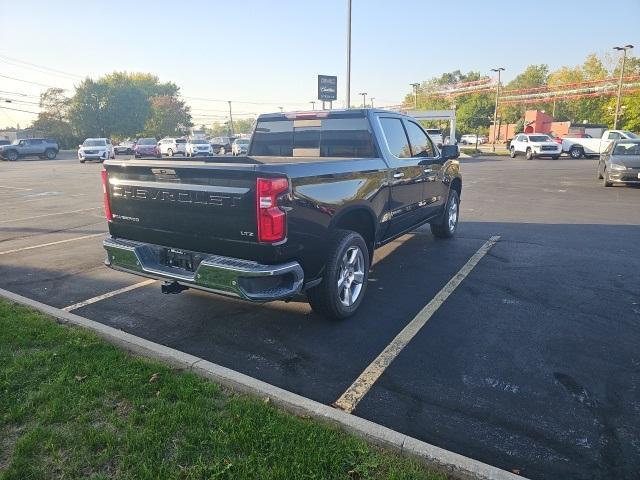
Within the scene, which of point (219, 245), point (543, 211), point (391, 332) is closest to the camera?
point (219, 245)

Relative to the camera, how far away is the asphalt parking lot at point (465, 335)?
289 centimetres

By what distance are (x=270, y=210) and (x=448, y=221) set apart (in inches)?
194

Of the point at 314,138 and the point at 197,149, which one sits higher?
the point at 314,138

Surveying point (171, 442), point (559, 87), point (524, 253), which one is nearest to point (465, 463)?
point (171, 442)

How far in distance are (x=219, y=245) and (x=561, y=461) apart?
2684 millimetres

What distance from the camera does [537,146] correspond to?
Answer: 32875 mm

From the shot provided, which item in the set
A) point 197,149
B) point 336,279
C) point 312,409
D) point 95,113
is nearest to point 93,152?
point 197,149

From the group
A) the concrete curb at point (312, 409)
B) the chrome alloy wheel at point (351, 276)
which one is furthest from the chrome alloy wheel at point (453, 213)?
the concrete curb at point (312, 409)

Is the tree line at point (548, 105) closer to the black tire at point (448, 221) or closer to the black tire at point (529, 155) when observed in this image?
the black tire at point (529, 155)

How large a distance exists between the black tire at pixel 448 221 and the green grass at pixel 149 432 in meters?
5.33

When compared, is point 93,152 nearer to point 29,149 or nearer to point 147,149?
point 147,149

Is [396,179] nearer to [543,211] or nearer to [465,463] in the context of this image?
[465,463]

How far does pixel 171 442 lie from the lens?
105 inches

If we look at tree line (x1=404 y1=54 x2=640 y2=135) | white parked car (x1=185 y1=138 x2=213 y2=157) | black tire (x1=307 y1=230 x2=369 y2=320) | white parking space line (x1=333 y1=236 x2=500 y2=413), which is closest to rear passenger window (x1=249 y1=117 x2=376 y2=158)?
black tire (x1=307 y1=230 x2=369 y2=320)
